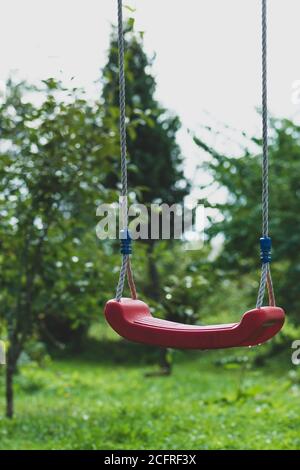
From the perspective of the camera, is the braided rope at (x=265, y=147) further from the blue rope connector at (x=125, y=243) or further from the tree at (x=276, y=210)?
the tree at (x=276, y=210)

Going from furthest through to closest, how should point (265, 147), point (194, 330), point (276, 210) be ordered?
point (276, 210)
point (265, 147)
point (194, 330)

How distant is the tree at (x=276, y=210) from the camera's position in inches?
265

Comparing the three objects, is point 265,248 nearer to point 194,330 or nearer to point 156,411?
point 194,330

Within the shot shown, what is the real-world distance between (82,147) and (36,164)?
0.95 ft

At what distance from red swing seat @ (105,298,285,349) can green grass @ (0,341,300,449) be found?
1789mm

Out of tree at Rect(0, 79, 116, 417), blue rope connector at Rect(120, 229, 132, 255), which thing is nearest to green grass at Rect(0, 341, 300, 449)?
tree at Rect(0, 79, 116, 417)

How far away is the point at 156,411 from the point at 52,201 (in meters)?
1.46

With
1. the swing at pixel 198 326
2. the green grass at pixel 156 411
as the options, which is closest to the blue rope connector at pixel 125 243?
the swing at pixel 198 326

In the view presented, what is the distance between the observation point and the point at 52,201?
166 inches

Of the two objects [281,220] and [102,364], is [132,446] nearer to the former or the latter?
[281,220]

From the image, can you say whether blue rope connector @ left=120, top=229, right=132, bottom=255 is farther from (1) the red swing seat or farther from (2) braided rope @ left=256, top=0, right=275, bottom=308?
(2) braided rope @ left=256, top=0, right=275, bottom=308

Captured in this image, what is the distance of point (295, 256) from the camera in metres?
6.89

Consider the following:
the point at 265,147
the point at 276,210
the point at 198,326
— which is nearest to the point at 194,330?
the point at 198,326
